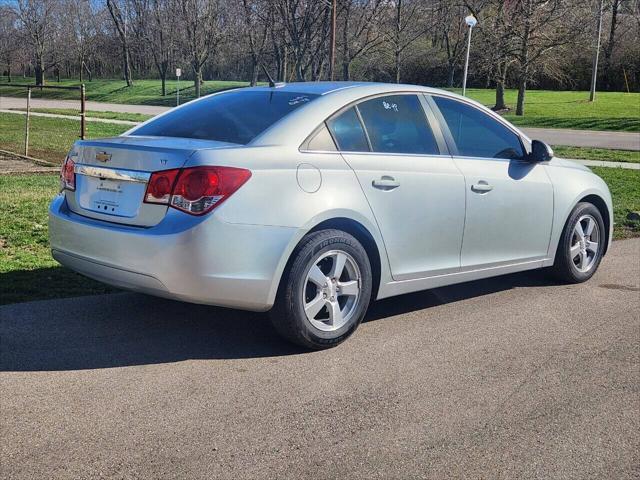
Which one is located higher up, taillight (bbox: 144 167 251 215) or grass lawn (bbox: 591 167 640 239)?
taillight (bbox: 144 167 251 215)

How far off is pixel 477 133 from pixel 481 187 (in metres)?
0.53

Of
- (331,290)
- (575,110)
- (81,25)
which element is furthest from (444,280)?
(81,25)

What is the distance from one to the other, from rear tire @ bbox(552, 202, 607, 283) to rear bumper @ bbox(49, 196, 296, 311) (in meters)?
2.99

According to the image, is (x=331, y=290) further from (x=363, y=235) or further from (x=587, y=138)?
(x=587, y=138)

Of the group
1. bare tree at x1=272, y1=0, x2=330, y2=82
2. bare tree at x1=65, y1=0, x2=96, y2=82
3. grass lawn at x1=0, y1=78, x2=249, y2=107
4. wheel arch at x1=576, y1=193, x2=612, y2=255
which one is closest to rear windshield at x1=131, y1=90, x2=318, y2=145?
wheel arch at x1=576, y1=193, x2=612, y2=255

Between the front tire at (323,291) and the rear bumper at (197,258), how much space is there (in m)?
0.12

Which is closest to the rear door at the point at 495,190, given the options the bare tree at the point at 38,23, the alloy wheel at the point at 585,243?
the alloy wheel at the point at 585,243

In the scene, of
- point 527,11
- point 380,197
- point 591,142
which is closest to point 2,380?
point 380,197

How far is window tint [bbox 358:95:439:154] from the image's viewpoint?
16.3 ft

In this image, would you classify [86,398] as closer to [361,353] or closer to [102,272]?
[102,272]

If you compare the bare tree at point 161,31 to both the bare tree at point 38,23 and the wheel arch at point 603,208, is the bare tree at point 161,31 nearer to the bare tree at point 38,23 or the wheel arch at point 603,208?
the bare tree at point 38,23

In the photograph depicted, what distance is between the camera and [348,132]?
4812mm

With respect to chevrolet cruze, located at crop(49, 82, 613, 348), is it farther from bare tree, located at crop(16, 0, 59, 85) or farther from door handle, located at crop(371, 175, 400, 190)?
bare tree, located at crop(16, 0, 59, 85)

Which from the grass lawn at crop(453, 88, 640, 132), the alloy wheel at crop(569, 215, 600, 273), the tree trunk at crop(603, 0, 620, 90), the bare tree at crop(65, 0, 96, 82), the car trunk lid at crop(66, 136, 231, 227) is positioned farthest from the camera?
the bare tree at crop(65, 0, 96, 82)
